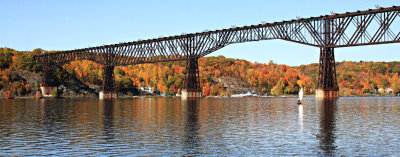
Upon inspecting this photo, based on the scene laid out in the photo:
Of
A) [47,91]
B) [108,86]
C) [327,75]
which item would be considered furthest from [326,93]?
[47,91]

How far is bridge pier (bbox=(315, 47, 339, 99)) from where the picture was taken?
9112cm

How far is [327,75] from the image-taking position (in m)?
92.4

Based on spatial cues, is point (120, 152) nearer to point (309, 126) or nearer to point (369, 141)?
point (369, 141)

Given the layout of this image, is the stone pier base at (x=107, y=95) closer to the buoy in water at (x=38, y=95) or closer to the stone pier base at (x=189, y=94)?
the buoy in water at (x=38, y=95)

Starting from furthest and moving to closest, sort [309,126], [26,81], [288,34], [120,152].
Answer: [26,81] → [288,34] → [309,126] → [120,152]

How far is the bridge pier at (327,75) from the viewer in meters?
91.1

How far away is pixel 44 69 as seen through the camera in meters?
156

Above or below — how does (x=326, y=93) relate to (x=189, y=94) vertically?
above

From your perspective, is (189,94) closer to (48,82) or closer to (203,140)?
(48,82)

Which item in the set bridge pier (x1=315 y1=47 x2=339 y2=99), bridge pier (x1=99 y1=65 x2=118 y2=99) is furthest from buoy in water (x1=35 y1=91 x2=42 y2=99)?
bridge pier (x1=315 y1=47 x2=339 y2=99)

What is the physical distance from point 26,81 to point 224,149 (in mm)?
145687

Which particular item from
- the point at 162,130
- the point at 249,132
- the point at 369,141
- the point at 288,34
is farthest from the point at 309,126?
the point at 288,34

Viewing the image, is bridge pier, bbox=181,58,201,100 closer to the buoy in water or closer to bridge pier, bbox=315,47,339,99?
bridge pier, bbox=315,47,339,99

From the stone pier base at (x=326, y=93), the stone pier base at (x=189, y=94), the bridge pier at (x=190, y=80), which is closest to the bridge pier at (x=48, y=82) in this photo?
the stone pier base at (x=189, y=94)
